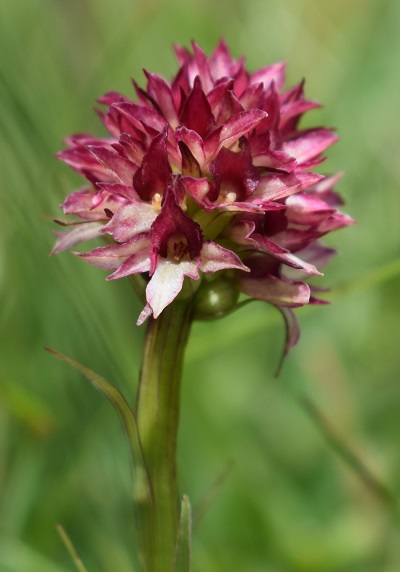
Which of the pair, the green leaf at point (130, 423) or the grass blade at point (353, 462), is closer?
the green leaf at point (130, 423)

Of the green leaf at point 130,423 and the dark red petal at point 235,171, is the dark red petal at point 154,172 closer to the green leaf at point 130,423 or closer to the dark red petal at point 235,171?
the dark red petal at point 235,171

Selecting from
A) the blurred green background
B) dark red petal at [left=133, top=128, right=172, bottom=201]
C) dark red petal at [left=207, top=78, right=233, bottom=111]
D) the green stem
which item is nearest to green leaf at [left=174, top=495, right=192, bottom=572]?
the green stem

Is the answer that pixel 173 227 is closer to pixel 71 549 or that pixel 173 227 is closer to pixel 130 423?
pixel 130 423

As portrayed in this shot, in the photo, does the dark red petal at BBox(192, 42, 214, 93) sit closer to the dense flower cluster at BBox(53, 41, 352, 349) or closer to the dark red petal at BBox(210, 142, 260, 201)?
the dense flower cluster at BBox(53, 41, 352, 349)

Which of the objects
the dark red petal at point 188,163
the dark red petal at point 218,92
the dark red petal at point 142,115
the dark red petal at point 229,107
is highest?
the dark red petal at point 142,115

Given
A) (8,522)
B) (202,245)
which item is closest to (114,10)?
(8,522)

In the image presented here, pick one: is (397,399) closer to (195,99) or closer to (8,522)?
(8,522)

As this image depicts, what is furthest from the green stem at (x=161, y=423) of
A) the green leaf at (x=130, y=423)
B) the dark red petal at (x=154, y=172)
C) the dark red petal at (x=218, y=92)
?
the dark red petal at (x=218, y=92)
